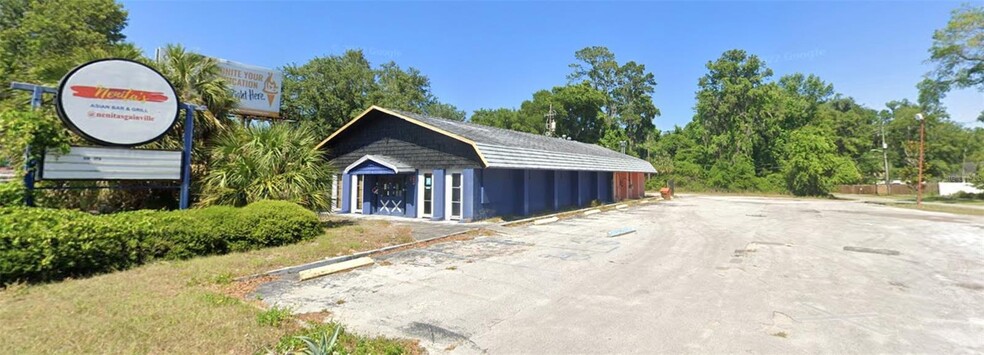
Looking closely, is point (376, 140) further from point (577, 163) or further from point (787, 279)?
point (787, 279)

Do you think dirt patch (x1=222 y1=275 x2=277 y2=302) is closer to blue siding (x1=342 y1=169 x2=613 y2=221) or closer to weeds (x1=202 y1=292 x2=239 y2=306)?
weeds (x1=202 y1=292 x2=239 y2=306)

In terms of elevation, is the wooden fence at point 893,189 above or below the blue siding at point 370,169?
below

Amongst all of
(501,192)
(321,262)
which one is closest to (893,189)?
(501,192)

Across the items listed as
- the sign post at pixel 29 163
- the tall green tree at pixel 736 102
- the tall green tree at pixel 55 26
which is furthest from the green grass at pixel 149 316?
the tall green tree at pixel 736 102

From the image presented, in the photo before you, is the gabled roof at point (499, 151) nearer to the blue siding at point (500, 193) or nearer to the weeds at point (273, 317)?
the blue siding at point (500, 193)

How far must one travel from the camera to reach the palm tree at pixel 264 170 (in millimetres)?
10367

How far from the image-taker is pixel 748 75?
A: 50.3 metres

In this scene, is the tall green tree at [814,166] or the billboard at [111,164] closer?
the billboard at [111,164]

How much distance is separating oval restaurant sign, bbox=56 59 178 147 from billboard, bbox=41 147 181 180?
0.79 ft

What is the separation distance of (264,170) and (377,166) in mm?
5801

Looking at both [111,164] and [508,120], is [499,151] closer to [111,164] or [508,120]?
[111,164]

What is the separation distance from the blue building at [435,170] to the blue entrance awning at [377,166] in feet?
0.13

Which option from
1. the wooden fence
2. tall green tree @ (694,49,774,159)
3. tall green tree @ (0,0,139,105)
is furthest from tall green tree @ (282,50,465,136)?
the wooden fence

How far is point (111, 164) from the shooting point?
8117 millimetres
